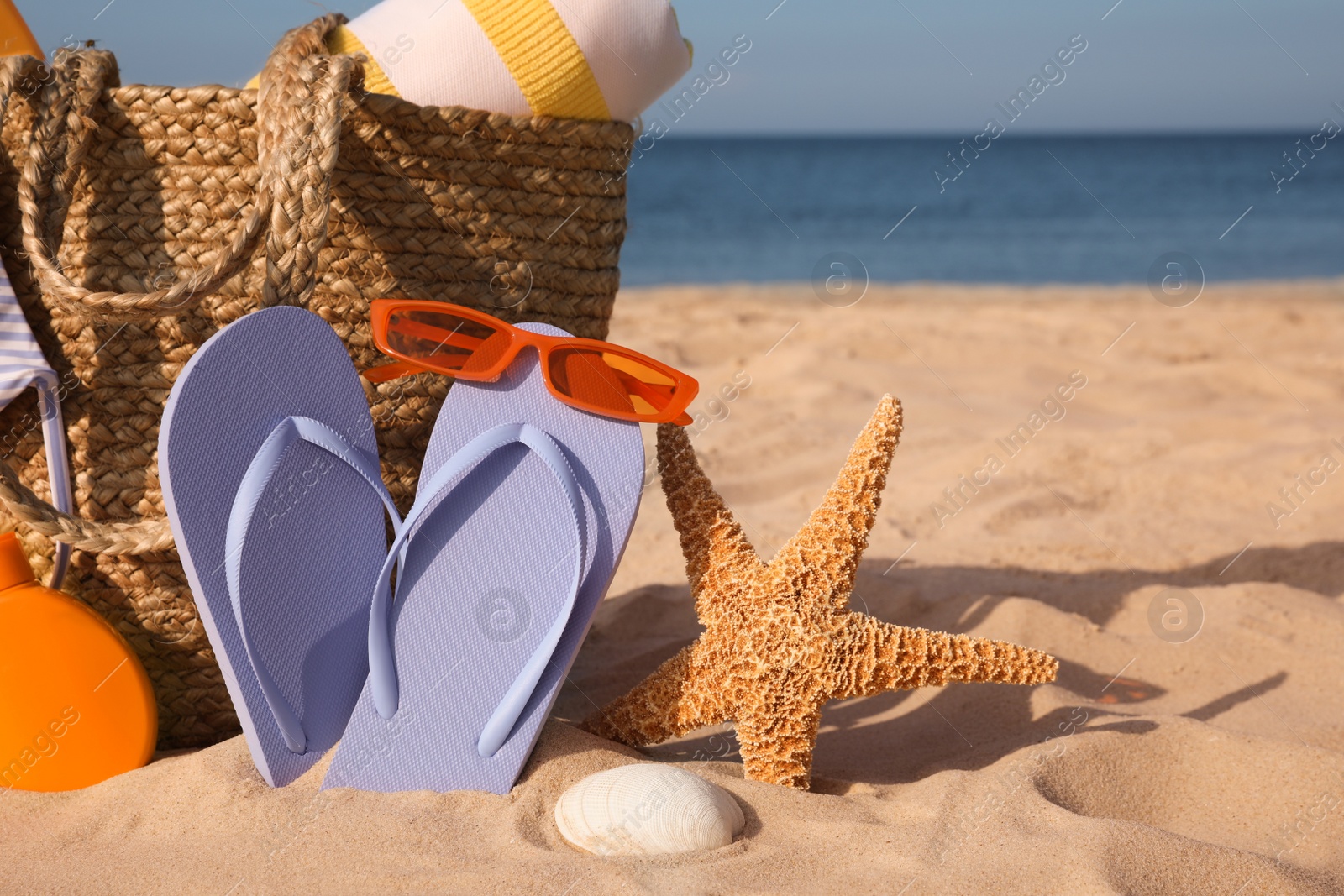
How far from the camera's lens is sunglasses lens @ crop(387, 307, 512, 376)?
1.61m

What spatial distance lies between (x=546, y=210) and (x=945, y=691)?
1.23 m

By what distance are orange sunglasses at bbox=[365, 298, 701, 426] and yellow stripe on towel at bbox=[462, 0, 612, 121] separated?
1.36 ft

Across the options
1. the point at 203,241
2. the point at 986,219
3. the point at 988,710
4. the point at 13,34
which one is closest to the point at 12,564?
the point at 203,241

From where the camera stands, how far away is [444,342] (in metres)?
1.64

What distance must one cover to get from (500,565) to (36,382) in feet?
2.62

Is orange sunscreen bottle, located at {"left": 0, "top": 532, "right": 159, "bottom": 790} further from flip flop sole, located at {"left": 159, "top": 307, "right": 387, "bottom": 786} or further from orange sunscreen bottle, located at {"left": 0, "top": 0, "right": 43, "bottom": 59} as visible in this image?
orange sunscreen bottle, located at {"left": 0, "top": 0, "right": 43, "bottom": 59}

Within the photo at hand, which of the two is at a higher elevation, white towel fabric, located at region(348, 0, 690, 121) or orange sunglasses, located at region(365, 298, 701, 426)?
white towel fabric, located at region(348, 0, 690, 121)

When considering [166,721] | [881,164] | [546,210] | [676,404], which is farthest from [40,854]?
[881,164]

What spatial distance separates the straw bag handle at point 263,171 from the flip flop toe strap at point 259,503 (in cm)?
20

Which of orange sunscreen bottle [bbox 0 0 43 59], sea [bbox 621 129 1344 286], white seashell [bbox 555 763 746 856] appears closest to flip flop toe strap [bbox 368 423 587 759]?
white seashell [bbox 555 763 746 856]

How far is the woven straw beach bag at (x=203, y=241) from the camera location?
1.54 meters

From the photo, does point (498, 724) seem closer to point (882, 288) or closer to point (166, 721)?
point (166, 721)

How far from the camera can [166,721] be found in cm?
179

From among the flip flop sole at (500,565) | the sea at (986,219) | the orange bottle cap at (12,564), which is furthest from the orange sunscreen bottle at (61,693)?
the sea at (986,219)
